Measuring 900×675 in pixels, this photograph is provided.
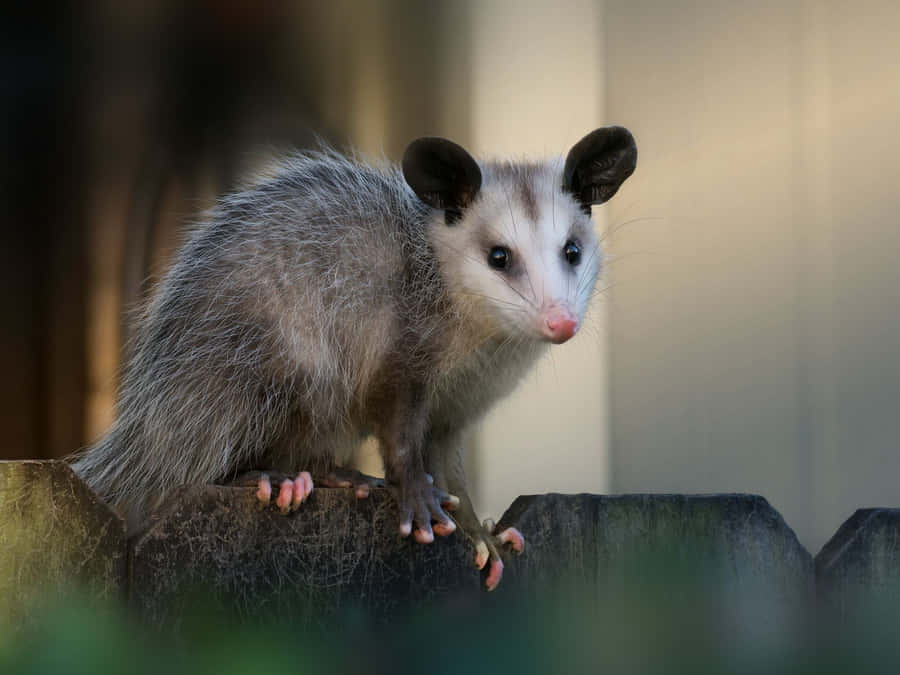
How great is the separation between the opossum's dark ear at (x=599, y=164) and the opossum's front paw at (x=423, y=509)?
0.62 metres

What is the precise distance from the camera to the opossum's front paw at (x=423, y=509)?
1.56m

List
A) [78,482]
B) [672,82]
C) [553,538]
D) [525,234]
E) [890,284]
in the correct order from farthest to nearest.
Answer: [672,82] → [890,284] → [525,234] → [553,538] → [78,482]

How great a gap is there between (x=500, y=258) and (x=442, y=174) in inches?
7.0

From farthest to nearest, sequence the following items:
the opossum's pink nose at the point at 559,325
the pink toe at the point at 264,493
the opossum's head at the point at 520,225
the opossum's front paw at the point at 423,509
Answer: the opossum's head at the point at 520,225, the opossum's pink nose at the point at 559,325, the opossum's front paw at the point at 423,509, the pink toe at the point at 264,493

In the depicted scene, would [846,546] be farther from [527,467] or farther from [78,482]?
[527,467]

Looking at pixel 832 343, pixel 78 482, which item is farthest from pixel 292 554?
pixel 832 343

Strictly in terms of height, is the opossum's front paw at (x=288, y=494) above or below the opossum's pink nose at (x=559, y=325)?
below

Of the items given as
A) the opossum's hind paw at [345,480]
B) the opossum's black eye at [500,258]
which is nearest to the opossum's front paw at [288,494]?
the opossum's hind paw at [345,480]

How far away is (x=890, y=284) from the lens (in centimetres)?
308

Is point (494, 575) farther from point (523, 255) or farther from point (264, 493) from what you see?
point (523, 255)

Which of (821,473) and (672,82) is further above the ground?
(672,82)

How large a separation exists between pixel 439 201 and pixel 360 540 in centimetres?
73

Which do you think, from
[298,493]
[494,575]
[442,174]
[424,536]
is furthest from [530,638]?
[442,174]

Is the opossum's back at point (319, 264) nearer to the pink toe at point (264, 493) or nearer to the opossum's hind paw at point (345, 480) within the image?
the opossum's hind paw at point (345, 480)
